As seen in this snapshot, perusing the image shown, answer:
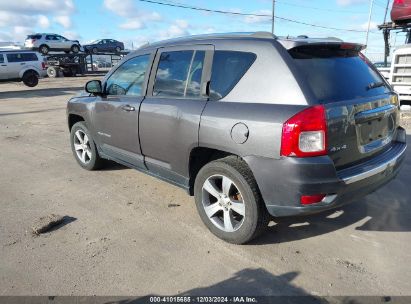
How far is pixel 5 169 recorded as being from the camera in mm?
5965

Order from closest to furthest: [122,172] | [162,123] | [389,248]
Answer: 1. [389,248]
2. [162,123]
3. [122,172]

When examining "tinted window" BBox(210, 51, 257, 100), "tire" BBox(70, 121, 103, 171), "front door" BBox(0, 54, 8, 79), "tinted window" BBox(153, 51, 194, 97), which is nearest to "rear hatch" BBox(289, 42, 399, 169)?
"tinted window" BBox(210, 51, 257, 100)

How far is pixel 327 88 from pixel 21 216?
3432mm

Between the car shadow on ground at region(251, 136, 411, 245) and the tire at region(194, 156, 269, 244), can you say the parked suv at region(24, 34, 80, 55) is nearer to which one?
the tire at region(194, 156, 269, 244)

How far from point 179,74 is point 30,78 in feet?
71.4

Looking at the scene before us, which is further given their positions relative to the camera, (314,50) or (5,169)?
(5,169)

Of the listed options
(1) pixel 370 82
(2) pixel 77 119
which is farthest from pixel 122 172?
(1) pixel 370 82

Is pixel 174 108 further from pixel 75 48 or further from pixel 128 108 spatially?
pixel 75 48

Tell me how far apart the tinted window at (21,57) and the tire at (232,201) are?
71.6 ft

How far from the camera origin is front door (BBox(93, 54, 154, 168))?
14.4 ft

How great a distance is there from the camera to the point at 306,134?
2.87 metres

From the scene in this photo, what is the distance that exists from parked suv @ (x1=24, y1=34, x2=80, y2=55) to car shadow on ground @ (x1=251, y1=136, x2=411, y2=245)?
32.9m

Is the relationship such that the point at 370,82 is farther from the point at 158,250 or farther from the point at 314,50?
the point at 158,250

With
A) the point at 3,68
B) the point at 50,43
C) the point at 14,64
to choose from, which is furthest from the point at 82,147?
the point at 50,43
